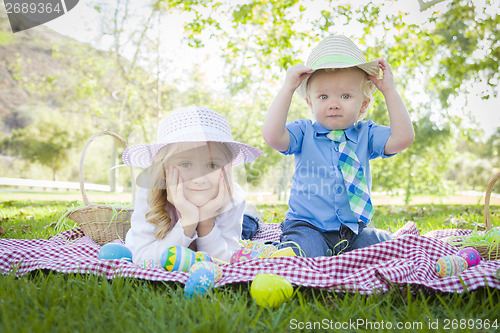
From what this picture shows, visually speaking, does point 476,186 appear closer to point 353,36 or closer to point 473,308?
point 353,36

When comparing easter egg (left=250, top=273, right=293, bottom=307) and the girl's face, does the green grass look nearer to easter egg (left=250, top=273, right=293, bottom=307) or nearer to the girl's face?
easter egg (left=250, top=273, right=293, bottom=307)

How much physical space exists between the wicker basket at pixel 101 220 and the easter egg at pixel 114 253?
600 mm

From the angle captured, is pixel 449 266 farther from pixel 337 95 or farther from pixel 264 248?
pixel 337 95

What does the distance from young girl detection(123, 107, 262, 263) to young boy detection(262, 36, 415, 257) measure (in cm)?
37

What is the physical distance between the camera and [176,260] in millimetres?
2006

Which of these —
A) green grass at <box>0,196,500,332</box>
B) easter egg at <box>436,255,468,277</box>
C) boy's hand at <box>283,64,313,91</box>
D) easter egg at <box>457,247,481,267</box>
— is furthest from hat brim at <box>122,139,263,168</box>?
easter egg at <box>457,247,481,267</box>

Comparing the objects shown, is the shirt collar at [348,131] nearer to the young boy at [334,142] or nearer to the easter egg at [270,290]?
the young boy at [334,142]

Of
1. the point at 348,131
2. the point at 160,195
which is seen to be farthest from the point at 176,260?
the point at 348,131

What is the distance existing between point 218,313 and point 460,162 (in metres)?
33.7

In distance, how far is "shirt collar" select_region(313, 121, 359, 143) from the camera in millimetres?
2648

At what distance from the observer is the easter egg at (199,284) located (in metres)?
1.63

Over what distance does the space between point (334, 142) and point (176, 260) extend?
1285 millimetres

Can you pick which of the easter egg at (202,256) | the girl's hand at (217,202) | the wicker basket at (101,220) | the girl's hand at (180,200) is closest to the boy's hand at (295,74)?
the girl's hand at (217,202)

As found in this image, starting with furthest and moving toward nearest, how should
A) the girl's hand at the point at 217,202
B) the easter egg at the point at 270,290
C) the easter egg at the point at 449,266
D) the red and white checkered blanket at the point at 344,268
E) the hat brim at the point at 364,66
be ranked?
Result: the hat brim at the point at 364,66 < the girl's hand at the point at 217,202 < the easter egg at the point at 449,266 < the red and white checkered blanket at the point at 344,268 < the easter egg at the point at 270,290
